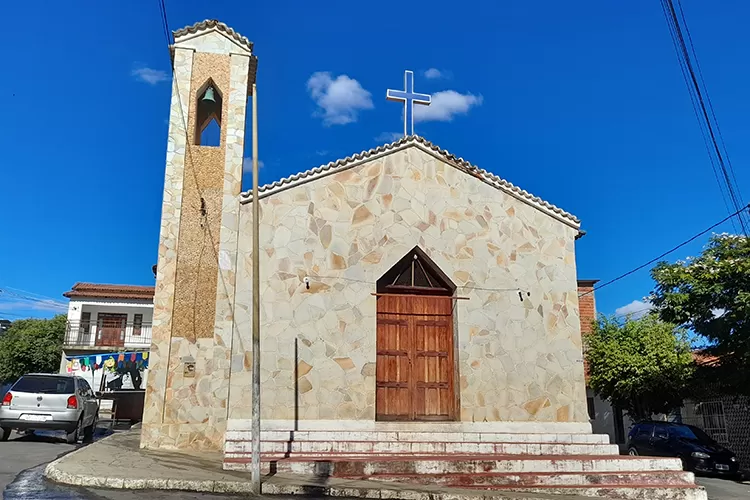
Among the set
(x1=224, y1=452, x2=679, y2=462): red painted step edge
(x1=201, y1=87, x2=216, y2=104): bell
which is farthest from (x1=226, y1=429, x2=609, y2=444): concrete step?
(x1=201, y1=87, x2=216, y2=104): bell

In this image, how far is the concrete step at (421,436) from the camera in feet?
39.1

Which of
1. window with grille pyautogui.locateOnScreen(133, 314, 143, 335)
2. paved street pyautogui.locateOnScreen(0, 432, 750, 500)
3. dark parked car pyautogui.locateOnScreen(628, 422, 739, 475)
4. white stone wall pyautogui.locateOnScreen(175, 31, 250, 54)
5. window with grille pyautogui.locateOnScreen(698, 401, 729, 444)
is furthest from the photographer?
window with grille pyautogui.locateOnScreen(133, 314, 143, 335)

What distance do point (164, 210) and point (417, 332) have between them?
5758mm

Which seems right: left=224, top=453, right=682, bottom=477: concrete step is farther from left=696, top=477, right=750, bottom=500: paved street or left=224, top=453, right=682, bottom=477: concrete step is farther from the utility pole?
left=696, top=477, right=750, bottom=500: paved street

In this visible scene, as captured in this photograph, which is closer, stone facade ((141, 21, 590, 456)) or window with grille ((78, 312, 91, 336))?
stone facade ((141, 21, 590, 456))

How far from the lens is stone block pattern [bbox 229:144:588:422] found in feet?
41.3

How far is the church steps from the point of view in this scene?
1145cm

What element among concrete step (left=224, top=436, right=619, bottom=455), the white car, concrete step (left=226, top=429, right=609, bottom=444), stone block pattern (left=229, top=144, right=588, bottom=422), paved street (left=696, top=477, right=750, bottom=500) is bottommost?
paved street (left=696, top=477, right=750, bottom=500)

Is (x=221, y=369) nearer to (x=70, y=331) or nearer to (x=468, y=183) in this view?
(x=468, y=183)

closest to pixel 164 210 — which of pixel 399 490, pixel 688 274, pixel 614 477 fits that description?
pixel 399 490

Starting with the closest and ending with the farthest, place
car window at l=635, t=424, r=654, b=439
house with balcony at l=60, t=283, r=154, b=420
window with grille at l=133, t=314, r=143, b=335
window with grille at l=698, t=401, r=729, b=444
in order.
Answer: car window at l=635, t=424, r=654, b=439 → window with grille at l=698, t=401, r=729, b=444 → house with balcony at l=60, t=283, r=154, b=420 → window with grille at l=133, t=314, r=143, b=335

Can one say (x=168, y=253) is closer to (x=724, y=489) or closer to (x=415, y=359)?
(x=415, y=359)

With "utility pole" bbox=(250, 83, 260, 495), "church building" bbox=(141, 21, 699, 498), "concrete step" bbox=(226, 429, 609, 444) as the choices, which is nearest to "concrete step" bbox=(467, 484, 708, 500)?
"church building" bbox=(141, 21, 699, 498)

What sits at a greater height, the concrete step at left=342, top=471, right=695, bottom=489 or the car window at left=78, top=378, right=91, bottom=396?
the car window at left=78, top=378, right=91, bottom=396
